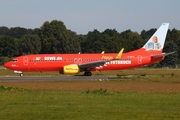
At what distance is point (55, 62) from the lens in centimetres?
5428

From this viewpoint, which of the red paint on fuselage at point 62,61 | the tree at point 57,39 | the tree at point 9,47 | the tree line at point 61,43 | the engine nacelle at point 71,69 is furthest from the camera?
the tree at point 9,47

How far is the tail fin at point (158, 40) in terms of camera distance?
5641 centimetres

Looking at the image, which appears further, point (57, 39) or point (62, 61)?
point (57, 39)

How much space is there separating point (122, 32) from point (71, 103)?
13505 cm

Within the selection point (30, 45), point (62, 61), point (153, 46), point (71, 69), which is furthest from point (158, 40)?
point (30, 45)

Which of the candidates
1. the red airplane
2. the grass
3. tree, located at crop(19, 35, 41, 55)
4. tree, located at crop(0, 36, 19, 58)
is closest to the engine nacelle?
the red airplane

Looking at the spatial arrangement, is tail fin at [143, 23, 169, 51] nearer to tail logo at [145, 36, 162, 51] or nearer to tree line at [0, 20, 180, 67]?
tail logo at [145, 36, 162, 51]

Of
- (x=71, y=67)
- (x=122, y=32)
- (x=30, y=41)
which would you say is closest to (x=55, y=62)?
(x=71, y=67)

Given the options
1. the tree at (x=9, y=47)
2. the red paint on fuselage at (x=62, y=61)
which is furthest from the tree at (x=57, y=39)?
the red paint on fuselage at (x=62, y=61)

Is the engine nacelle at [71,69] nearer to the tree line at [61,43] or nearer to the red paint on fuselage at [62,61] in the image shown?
the red paint on fuselage at [62,61]

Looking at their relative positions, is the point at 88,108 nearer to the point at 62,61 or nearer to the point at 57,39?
the point at 62,61

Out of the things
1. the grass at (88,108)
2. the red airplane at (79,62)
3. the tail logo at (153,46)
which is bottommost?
the grass at (88,108)

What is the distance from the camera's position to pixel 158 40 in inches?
2238

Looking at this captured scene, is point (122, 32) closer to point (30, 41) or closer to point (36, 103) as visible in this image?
point (30, 41)
